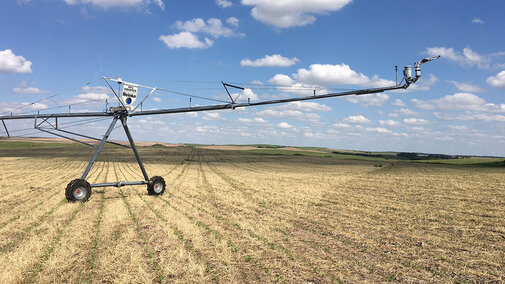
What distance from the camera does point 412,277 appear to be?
763 centimetres

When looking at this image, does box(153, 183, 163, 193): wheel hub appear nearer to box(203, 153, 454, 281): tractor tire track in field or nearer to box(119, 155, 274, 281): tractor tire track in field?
box(119, 155, 274, 281): tractor tire track in field

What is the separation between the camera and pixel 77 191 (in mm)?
15086

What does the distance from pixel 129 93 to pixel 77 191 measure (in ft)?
18.7

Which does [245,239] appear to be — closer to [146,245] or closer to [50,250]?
[146,245]

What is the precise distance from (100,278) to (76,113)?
515 inches

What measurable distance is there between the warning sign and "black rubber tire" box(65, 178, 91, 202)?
476cm

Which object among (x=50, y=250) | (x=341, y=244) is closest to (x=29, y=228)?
(x=50, y=250)

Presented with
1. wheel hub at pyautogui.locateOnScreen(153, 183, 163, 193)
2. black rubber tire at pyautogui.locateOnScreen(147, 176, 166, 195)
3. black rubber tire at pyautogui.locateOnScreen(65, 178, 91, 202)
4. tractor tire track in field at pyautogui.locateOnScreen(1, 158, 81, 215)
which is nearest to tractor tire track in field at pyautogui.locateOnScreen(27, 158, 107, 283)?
black rubber tire at pyautogui.locateOnScreen(65, 178, 91, 202)

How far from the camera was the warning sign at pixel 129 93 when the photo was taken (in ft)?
55.6

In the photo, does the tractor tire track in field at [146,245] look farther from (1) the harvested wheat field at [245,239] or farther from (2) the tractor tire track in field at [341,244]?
(2) the tractor tire track in field at [341,244]

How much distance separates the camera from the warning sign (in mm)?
16938

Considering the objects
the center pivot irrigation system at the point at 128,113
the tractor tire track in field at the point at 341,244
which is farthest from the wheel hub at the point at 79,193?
the tractor tire track in field at the point at 341,244

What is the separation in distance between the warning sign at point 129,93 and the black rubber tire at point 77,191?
15.6ft

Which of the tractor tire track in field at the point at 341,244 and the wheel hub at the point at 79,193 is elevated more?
the wheel hub at the point at 79,193
